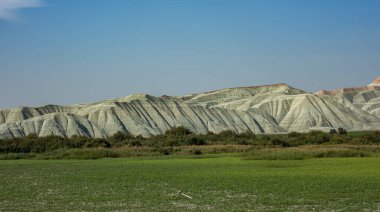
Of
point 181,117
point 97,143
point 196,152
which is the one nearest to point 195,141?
point 97,143

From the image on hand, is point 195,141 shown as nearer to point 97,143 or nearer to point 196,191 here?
point 97,143

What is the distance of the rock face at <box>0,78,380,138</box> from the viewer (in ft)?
369

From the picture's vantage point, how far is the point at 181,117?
417 feet

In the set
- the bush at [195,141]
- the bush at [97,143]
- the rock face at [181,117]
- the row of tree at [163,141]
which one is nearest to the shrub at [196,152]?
the row of tree at [163,141]

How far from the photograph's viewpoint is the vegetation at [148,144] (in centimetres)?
6425

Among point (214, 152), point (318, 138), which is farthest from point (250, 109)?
point (214, 152)

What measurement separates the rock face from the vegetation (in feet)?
81.8

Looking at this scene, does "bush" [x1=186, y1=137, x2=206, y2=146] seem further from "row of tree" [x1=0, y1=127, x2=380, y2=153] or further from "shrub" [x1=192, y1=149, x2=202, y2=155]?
"shrub" [x1=192, y1=149, x2=202, y2=155]

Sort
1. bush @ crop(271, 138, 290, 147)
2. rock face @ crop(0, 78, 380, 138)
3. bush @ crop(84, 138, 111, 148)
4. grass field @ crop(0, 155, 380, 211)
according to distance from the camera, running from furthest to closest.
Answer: rock face @ crop(0, 78, 380, 138) → bush @ crop(271, 138, 290, 147) → bush @ crop(84, 138, 111, 148) → grass field @ crop(0, 155, 380, 211)

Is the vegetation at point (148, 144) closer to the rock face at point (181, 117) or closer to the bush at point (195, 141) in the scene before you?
the bush at point (195, 141)

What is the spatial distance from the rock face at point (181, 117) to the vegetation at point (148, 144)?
982 inches

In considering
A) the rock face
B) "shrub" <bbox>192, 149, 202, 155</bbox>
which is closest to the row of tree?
"shrub" <bbox>192, 149, 202, 155</bbox>

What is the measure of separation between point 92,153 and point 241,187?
37362 mm

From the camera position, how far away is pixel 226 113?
134 meters
